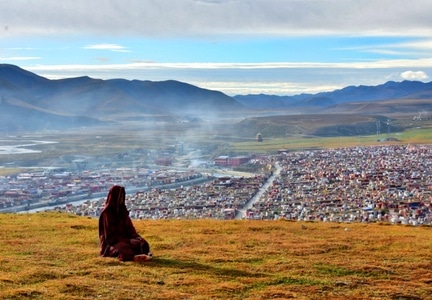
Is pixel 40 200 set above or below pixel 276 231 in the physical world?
below

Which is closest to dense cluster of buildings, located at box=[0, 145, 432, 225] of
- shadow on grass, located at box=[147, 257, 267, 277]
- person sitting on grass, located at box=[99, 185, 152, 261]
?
shadow on grass, located at box=[147, 257, 267, 277]

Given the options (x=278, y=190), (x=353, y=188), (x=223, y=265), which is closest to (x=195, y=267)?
(x=223, y=265)

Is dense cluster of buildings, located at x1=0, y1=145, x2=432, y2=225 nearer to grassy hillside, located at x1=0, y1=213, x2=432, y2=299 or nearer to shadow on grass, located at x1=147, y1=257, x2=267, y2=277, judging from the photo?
grassy hillside, located at x1=0, y1=213, x2=432, y2=299

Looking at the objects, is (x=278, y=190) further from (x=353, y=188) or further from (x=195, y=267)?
(x=195, y=267)

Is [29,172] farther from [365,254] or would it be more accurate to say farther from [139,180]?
[365,254]

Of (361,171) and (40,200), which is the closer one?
(40,200)

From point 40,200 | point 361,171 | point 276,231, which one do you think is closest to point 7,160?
point 40,200

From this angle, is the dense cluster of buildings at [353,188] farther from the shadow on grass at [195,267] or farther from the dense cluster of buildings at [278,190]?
the shadow on grass at [195,267]
